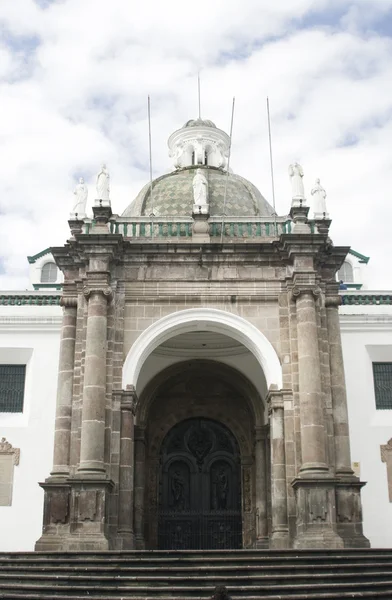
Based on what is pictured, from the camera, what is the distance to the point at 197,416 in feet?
66.2

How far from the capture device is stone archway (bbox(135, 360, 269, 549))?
19000 mm

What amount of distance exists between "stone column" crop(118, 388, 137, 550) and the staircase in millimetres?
2097

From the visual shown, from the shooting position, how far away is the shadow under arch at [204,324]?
16.4 meters

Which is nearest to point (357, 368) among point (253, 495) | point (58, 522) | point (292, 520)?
point (253, 495)

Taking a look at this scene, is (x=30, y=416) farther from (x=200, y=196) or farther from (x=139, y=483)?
(x=200, y=196)

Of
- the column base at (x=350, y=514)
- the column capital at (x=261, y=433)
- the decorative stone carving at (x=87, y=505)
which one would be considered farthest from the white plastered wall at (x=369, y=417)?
the decorative stone carving at (x=87, y=505)

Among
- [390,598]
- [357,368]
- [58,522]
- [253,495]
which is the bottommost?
[390,598]

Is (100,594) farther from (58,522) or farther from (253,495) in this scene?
(253,495)

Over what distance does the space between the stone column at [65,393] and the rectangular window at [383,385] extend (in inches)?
300

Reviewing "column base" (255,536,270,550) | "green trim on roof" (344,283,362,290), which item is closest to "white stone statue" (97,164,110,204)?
"column base" (255,536,270,550)

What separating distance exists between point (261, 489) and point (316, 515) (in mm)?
4060

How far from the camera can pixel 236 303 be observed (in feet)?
55.5

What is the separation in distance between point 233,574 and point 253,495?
7.21 m

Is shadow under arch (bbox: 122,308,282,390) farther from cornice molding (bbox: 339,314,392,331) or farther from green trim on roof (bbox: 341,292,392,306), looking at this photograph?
green trim on roof (bbox: 341,292,392,306)
